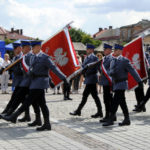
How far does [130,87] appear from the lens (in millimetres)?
9602

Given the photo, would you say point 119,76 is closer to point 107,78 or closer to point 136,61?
point 107,78

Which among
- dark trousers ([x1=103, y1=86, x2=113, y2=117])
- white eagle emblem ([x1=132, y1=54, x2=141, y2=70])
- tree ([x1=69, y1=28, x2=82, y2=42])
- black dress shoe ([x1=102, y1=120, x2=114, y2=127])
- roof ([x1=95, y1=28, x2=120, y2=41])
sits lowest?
black dress shoe ([x1=102, y1=120, x2=114, y2=127])

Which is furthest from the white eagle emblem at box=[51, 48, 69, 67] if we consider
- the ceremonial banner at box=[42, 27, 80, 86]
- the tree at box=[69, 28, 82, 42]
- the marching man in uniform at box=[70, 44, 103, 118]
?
the tree at box=[69, 28, 82, 42]

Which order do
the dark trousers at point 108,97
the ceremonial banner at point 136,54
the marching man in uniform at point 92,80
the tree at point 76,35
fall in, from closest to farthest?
the dark trousers at point 108,97 < the marching man in uniform at point 92,80 < the ceremonial banner at point 136,54 < the tree at point 76,35

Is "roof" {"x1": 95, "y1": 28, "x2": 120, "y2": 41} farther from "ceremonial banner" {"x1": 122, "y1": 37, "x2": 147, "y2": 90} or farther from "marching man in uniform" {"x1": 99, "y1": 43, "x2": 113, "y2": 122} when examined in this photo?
"marching man in uniform" {"x1": 99, "y1": 43, "x2": 113, "y2": 122}

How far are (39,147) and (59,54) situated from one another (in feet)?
11.4

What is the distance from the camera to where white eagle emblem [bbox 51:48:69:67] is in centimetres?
862

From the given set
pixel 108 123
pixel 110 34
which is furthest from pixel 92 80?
pixel 110 34

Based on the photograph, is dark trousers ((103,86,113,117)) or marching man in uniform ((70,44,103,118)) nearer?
dark trousers ((103,86,113,117))

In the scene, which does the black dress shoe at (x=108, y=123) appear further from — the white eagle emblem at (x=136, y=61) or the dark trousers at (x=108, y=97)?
the white eagle emblem at (x=136, y=61)

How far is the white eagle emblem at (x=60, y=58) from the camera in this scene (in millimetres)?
8625

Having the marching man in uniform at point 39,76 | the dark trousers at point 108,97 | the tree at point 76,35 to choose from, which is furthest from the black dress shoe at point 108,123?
the tree at point 76,35

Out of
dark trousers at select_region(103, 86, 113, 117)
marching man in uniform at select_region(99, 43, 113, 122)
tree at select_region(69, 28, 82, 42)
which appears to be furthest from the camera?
tree at select_region(69, 28, 82, 42)

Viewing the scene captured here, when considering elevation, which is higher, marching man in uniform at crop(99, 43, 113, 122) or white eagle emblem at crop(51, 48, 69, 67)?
white eagle emblem at crop(51, 48, 69, 67)
